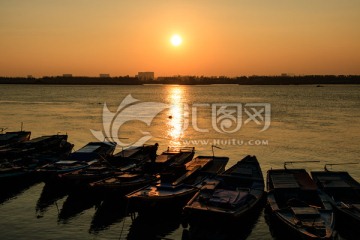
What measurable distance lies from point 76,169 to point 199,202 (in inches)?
490

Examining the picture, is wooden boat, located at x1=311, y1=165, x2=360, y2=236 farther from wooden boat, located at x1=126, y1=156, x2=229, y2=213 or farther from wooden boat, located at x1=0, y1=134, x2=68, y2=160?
wooden boat, located at x1=0, y1=134, x2=68, y2=160

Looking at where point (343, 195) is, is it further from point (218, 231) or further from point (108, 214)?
point (108, 214)

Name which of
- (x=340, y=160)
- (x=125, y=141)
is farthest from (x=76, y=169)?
(x=340, y=160)

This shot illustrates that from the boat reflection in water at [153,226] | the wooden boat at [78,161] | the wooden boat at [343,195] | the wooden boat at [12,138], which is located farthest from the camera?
the wooden boat at [12,138]

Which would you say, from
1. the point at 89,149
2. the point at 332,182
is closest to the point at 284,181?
the point at 332,182

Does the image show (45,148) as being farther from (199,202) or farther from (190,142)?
(199,202)

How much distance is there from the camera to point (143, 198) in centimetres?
2281

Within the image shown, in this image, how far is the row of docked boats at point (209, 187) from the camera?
67.4 ft

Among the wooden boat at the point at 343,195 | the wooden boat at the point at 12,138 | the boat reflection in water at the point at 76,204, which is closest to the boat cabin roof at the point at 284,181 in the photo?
the wooden boat at the point at 343,195

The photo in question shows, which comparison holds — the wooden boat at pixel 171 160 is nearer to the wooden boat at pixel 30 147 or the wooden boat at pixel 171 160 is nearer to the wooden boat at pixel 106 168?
the wooden boat at pixel 106 168

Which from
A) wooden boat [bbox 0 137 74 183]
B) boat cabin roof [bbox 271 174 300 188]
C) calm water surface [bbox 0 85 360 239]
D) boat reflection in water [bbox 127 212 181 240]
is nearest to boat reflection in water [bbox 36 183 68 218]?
calm water surface [bbox 0 85 360 239]

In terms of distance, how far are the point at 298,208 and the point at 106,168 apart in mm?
15394

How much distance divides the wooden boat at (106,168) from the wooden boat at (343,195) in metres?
13.5

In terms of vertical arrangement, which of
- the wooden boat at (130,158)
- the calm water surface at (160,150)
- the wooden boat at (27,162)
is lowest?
the calm water surface at (160,150)
